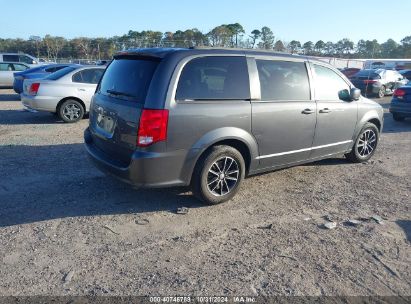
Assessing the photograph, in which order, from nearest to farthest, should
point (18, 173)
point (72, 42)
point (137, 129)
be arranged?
point (137, 129) < point (18, 173) < point (72, 42)

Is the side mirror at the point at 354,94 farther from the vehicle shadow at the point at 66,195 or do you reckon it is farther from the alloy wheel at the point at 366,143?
the vehicle shadow at the point at 66,195

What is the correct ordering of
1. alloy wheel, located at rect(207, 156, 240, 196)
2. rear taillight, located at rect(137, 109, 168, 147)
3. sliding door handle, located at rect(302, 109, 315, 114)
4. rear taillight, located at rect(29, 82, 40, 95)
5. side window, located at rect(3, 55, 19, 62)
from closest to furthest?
rear taillight, located at rect(137, 109, 168, 147), alloy wheel, located at rect(207, 156, 240, 196), sliding door handle, located at rect(302, 109, 315, 114), rear taillight, located at rect(29, 82, 40, 95), side window, located at rect(3, 55, 19, 62)

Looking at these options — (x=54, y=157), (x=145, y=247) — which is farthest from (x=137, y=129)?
(x=54, y=157)

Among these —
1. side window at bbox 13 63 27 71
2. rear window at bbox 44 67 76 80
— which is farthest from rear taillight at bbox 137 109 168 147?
side window at bbox 13 63 27 71

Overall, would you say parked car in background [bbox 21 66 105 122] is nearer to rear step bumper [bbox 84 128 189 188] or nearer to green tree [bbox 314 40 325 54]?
rear step bumper [bbox 84 128 189 188]

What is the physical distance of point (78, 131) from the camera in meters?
8.95

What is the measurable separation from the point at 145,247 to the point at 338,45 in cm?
8301

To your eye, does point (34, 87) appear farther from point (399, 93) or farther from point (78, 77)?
point (399, 93)

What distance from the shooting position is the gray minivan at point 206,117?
402 centimetres

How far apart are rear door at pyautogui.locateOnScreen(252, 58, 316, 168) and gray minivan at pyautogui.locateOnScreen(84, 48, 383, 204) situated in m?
0.01

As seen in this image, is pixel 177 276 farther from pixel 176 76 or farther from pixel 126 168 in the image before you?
pixel 176 76

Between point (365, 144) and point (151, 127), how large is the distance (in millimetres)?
4479

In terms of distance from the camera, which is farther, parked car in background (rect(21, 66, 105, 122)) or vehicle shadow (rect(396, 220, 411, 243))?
parked car in background (rect(21, 66, 105, 122))

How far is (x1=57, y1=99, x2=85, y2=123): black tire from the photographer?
32.7ft
